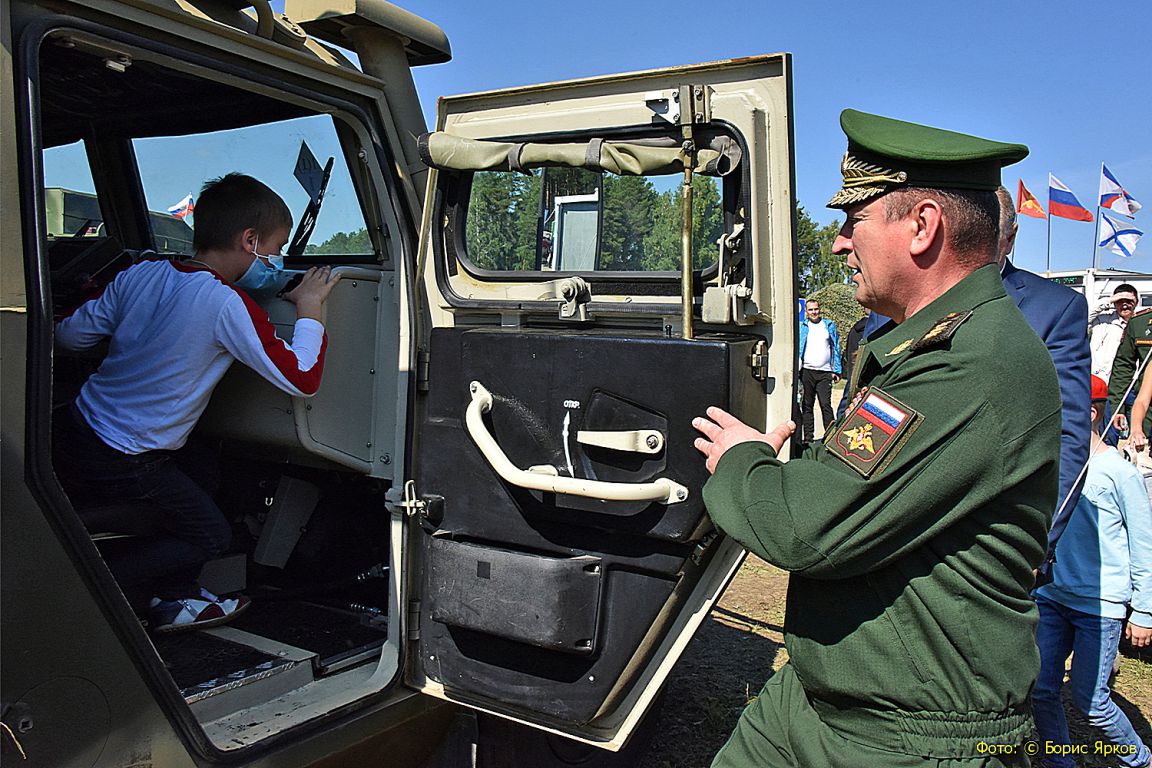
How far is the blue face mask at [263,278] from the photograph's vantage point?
2.77 metres

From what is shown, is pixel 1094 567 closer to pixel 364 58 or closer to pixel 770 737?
pixel 770 737

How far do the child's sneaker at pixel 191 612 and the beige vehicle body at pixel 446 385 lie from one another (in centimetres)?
5

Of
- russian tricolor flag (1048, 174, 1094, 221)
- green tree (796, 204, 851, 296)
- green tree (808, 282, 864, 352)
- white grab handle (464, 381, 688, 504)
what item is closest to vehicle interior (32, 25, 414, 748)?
white grab handle (464, 381, 688, 504)

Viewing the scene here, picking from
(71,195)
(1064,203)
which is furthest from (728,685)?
(1064,203)

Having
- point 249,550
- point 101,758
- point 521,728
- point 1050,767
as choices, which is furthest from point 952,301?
point 249,550

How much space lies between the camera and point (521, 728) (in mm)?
2586

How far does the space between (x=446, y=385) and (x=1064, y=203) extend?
603 inches

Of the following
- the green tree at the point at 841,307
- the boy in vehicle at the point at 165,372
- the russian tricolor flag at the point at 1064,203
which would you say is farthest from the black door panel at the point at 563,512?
the green tree at the point at 841,307

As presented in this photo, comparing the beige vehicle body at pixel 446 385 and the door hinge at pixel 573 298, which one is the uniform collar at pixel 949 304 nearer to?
the beige vehicle body at pixel 446 385

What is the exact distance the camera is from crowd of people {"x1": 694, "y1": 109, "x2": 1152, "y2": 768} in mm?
1512

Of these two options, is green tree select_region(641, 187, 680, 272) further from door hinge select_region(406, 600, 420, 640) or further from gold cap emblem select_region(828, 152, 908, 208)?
door hinge select_region(406, 600, 420, 640)

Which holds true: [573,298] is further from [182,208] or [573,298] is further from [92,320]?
[182,208]

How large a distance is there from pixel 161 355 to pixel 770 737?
1.79 metres

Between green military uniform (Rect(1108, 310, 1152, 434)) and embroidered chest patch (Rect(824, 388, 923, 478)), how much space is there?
5.91 metres
